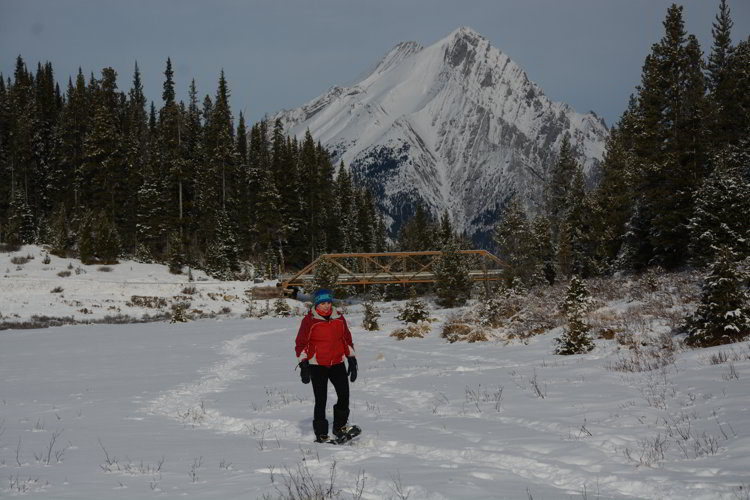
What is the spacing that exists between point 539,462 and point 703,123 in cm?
2665

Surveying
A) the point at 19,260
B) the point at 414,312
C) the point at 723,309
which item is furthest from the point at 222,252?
the point at 723,309

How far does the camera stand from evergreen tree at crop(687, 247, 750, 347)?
10.7m

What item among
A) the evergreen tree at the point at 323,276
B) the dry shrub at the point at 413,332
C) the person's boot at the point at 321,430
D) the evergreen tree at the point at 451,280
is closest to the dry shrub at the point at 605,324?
the dry shrub at the point at 413,332

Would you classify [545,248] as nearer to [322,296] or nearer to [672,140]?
[672,140]

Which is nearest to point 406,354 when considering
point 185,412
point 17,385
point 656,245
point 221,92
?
point 185,412

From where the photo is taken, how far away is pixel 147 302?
37.1 metres

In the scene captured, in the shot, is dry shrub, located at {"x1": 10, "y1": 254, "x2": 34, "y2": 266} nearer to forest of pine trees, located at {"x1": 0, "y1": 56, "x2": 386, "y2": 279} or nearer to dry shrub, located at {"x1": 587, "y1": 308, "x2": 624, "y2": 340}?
forest of pine trees, located at {"x1": 0, "y1": 56, "x2": 386, "y2": 279}

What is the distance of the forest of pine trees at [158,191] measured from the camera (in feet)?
167

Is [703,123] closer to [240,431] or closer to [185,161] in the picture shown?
[240,431]

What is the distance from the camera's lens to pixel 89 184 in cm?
5844

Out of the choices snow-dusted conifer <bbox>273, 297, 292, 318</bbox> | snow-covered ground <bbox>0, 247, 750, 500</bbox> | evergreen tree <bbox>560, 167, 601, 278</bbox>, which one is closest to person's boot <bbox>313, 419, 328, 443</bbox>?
snow-covered ground <bbox>0, 247, 750, 500</bbox>

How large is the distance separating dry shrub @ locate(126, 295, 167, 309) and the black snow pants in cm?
3264

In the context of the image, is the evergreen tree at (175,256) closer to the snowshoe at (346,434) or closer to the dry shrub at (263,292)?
the dry shrub at (263,292)

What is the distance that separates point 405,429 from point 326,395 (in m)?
1.17
